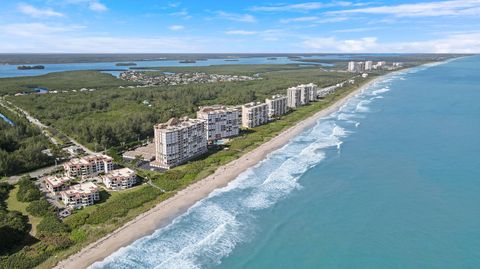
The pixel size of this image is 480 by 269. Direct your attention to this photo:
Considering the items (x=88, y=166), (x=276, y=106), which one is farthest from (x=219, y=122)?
(x=276, y=106)

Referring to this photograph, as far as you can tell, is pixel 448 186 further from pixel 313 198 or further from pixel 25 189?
pixel 25 189

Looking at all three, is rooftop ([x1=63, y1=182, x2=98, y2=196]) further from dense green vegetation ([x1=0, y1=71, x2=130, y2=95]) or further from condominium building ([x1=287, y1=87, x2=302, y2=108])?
dense green vegetation ([x1=0, y1=71, x2=130, y2=95])

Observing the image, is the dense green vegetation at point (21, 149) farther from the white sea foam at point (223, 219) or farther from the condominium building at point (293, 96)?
the condominium building at point (293, 96)

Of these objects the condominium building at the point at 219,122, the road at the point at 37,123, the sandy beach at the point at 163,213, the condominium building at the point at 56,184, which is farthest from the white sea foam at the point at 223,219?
the road at the point at 37,123

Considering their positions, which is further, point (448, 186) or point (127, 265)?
point (448, 186)

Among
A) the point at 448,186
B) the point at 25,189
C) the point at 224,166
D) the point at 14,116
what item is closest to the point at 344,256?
the point at 448,186

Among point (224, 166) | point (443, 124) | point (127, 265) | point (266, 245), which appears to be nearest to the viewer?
point (127, 265)
